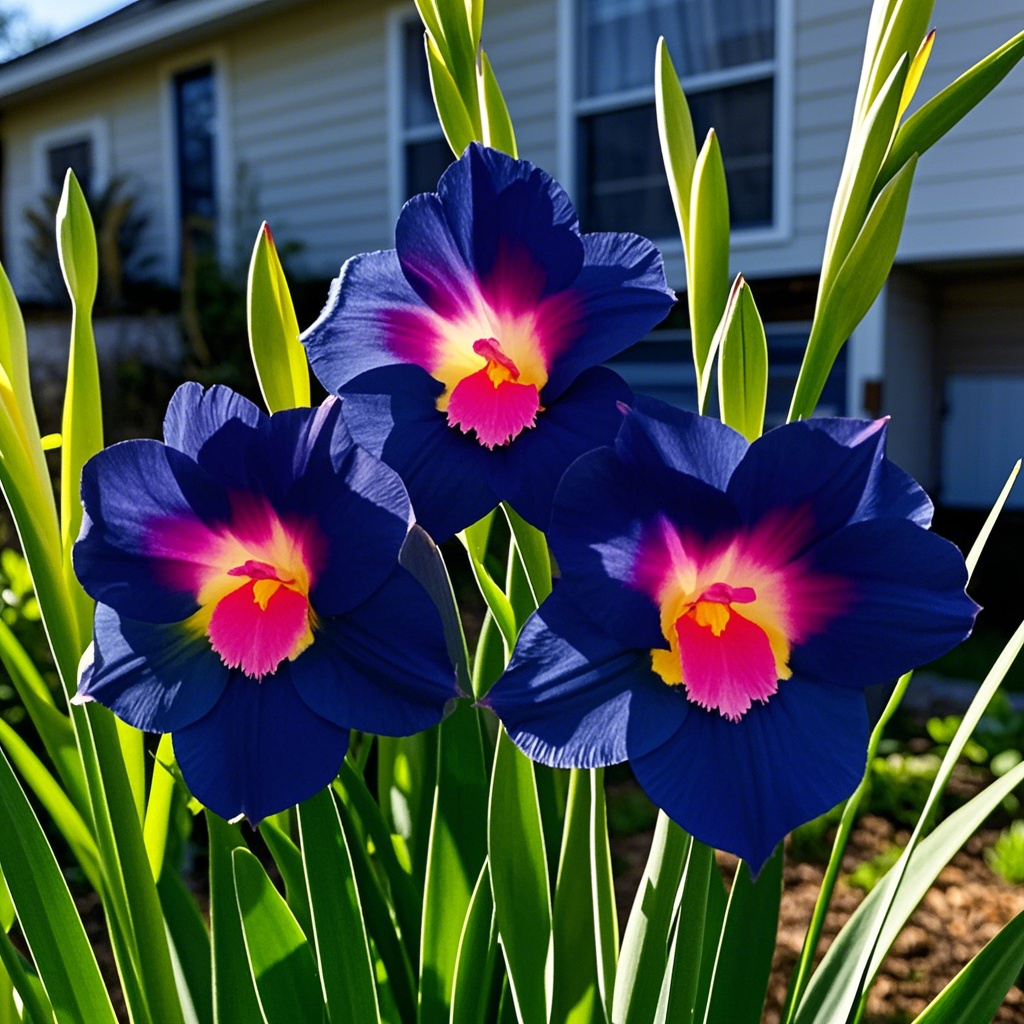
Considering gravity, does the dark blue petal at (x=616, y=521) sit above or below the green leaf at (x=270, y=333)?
below

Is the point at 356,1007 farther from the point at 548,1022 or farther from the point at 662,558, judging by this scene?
the point at 662,558

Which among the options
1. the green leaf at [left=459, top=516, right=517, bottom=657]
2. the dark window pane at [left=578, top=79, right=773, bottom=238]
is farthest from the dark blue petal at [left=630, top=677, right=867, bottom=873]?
the dark window pane at [left=578, top=79, right=773, bottom=238]

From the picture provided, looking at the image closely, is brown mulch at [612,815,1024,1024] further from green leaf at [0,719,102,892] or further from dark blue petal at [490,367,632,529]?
dark blue petal at [490,367,632,529]

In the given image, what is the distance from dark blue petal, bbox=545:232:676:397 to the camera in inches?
19.8

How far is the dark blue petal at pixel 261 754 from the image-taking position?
475mm

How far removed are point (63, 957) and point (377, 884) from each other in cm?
26

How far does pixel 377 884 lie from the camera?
888mm

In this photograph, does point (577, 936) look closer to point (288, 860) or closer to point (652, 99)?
point (288, 860)

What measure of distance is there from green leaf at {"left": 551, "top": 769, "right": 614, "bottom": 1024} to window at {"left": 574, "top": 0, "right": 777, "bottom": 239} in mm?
5212

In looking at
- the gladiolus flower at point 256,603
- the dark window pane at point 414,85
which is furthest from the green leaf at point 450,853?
the dark window pane at point 414,85

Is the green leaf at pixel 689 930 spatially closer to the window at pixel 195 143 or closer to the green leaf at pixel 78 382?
the green leaf at pixel 78 382

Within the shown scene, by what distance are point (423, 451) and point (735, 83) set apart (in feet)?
18.1

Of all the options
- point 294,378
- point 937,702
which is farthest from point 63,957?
point 937,702

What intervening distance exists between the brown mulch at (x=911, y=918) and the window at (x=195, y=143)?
25.2 ft
